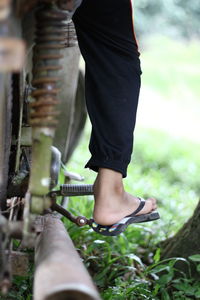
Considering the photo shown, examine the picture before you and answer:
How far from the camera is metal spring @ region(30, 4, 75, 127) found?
1913mm

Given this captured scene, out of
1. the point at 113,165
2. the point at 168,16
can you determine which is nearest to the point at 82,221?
the point at 113,165

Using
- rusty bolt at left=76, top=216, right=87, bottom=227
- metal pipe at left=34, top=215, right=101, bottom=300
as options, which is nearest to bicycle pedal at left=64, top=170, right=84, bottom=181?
rusty bolt at left=76, top=216, right=87, bottom=227

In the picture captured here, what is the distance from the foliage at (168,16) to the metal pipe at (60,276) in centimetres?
1412

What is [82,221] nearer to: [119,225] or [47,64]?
[119,225]

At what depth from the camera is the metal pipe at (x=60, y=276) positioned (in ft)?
5.40

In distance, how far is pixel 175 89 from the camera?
13188mm

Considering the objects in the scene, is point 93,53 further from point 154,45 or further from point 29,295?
point 154,45

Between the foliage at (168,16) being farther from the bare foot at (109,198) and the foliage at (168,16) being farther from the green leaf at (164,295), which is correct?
the bare foot at (109,198)

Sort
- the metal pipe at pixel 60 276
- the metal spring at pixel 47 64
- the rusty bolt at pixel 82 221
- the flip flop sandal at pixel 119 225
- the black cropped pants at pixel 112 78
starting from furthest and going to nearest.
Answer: the rusty bolt at pixel 82 221 < the flip flop sandal at pixel 119 225 < the black cropped pants at pixel 112 78 < the metal spring at pixel 47 64 < the metal pipe at pixel 60 276

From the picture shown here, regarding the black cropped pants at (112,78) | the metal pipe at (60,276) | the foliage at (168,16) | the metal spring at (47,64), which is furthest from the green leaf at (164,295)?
the foliage at (168,16)

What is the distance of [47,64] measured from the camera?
1.95 metres

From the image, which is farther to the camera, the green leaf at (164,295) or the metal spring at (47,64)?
the green leaf at (164,295)

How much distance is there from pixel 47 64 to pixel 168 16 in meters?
15.2

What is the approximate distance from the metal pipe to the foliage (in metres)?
14.1
